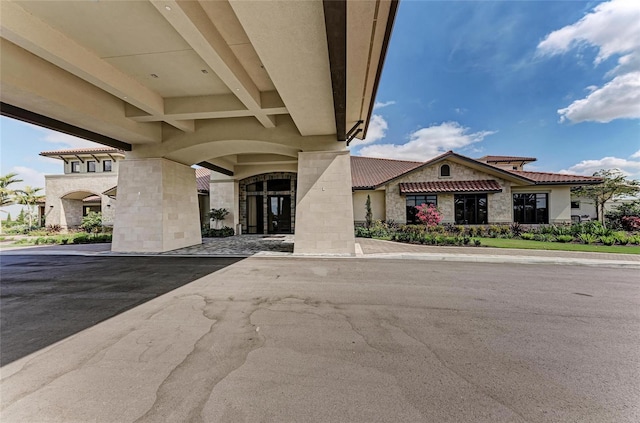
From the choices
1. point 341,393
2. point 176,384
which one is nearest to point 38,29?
point 176,384

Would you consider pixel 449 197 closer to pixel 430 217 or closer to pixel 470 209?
pixel 470 209

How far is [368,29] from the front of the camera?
5.45 m

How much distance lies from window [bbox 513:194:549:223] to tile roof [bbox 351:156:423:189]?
23.7ft

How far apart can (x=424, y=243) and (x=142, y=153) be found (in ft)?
47.8

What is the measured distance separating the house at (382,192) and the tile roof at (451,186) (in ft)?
0.19

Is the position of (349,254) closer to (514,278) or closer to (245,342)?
(514,278)

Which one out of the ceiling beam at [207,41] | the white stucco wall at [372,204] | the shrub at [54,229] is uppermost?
the ceiling beam at [207,41]

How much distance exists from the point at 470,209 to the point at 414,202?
12.7 feet

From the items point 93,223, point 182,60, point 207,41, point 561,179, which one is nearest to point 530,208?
point 561,179

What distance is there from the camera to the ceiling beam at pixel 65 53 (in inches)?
206

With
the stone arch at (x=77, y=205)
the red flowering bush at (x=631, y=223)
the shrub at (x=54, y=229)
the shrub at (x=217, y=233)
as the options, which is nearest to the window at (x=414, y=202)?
the red flowering bush at (x=631, y=223)

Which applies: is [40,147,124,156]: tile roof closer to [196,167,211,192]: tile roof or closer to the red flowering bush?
[196,167,211,192]: tile roof

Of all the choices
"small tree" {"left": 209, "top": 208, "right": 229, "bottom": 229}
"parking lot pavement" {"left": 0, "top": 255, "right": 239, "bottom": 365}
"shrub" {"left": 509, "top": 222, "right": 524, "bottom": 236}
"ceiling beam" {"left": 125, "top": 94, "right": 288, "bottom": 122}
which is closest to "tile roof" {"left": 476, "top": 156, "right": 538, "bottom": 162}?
"shrub" {"left": 509, "top": 222, "right": 524, "bottom": 236}

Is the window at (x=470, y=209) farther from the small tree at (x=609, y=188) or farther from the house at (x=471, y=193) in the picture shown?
the small tree at (x=609, y=188)
